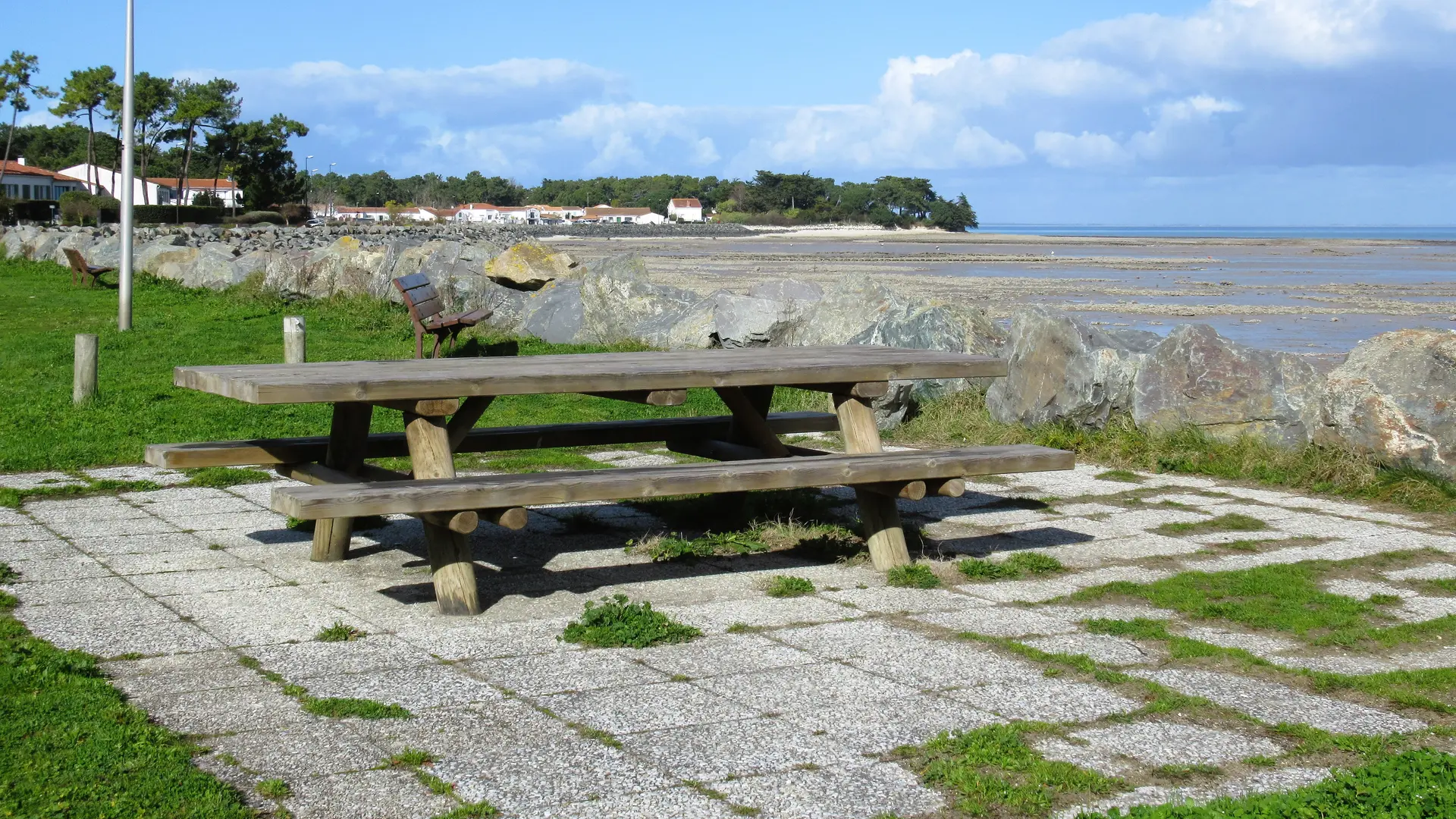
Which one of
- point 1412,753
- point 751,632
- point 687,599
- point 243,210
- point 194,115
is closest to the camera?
point 1412,753

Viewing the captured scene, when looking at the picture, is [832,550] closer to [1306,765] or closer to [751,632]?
[751,632]

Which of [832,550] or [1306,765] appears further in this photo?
[832,550]

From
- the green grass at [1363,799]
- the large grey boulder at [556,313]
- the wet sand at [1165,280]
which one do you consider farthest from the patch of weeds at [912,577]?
the large grey boulder at [556,313]

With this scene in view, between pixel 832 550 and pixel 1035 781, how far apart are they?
2.93 metres

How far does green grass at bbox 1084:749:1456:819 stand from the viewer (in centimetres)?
295

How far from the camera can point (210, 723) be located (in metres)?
3.82

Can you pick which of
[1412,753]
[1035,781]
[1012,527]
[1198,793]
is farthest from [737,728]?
[1012,527]

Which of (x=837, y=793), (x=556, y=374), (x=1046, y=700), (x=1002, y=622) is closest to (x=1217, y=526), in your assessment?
(x=1002, y=622)

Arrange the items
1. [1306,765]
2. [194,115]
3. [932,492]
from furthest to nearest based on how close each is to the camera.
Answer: [194,115], [932,492], [1306,765]

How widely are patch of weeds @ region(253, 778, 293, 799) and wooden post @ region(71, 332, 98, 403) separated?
7.45m

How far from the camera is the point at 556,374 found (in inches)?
207

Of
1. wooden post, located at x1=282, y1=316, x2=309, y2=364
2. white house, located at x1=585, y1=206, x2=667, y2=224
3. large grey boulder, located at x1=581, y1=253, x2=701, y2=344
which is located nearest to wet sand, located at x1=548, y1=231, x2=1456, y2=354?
large grey boulder, located at x1=581, y1=253, x2=701, y2=344

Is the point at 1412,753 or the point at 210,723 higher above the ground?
the point at 1412,753

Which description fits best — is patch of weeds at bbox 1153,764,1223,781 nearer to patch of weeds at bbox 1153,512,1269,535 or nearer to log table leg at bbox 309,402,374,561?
patch of weeds at bbox 1153,512,1269,535
